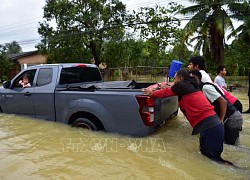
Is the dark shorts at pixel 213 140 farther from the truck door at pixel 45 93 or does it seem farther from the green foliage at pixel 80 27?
the green foliage at pixel 80 27

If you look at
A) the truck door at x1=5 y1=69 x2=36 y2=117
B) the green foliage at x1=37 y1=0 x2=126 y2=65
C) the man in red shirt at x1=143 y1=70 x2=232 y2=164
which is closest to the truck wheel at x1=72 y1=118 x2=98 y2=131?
the truck door at x1=5 y1=69 x2=36 y2=117

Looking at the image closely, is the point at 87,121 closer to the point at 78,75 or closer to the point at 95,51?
the point at 78,75

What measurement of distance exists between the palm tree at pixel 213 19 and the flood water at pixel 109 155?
15538mm

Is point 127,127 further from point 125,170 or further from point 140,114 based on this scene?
point 125,170

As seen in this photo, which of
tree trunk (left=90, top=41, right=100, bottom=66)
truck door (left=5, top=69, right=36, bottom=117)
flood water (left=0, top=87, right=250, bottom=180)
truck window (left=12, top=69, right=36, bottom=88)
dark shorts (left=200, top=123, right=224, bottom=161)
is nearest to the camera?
flood water (left=0, top=87, right=250, bottom=180)

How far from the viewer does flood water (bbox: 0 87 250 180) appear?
→ 3467mm

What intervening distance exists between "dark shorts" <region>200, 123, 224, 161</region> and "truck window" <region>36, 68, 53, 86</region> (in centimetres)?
330

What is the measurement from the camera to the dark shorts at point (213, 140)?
359cm

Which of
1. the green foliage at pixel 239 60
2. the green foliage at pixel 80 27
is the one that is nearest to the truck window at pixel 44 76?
the green foliage at pixel 80 27

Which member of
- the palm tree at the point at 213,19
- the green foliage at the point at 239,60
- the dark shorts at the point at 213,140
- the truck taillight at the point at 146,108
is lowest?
the dark shorts at the point at 213,140

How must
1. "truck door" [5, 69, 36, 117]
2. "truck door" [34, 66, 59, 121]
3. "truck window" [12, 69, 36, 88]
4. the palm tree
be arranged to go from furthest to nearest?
the palm tree, "truck window" [12, 69, 36, 88], "truck door" [5, 69, 36, 117], "truck door" [34, 66, 59, 121]

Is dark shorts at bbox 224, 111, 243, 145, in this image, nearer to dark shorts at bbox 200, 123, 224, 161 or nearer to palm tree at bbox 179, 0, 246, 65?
dark shorts at bbox 200, 123, 224, 161

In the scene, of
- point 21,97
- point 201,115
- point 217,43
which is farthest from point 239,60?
point 201,115

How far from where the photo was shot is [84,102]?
4.64 meters
